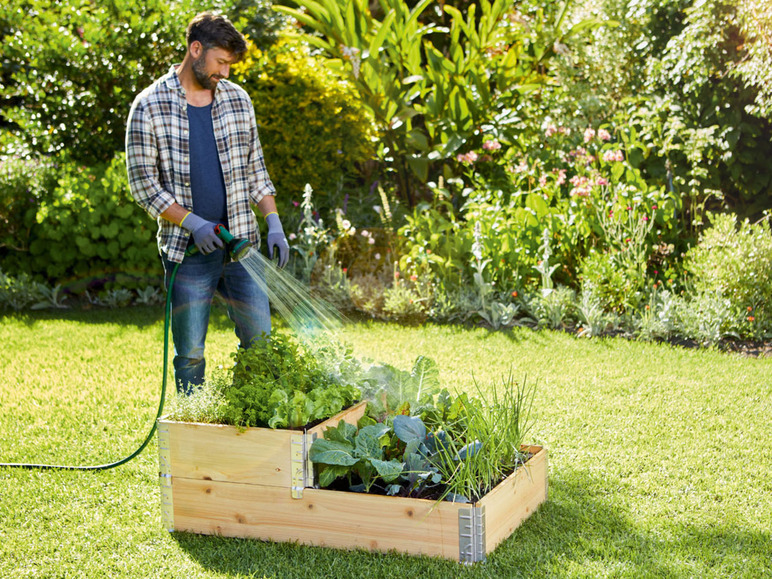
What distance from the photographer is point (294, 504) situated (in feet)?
9.61

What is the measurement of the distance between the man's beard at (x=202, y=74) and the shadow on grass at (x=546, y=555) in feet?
5.69

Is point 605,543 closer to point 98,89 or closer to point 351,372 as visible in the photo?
point 351,372

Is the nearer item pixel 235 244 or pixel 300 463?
pixel 300 463

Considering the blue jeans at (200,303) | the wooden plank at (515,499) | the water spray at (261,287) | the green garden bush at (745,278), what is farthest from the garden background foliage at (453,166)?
the blue jeans at (200,303)

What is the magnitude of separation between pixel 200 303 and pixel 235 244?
14.3 inches

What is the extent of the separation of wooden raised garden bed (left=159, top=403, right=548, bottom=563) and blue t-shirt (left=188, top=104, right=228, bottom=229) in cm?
96

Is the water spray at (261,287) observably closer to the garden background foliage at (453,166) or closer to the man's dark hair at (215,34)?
the man's dark hair at (215,34)

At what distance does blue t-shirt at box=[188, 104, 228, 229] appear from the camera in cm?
349

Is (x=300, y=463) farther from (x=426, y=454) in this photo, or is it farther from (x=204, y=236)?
(x=204, y=236)

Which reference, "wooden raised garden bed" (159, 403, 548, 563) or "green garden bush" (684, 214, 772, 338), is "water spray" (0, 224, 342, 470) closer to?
"wooden raised garden bed" (159, 403, 548, 563)

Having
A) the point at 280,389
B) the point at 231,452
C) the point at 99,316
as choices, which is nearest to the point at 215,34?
the point at 280,389

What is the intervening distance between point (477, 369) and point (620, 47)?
543 centimetres

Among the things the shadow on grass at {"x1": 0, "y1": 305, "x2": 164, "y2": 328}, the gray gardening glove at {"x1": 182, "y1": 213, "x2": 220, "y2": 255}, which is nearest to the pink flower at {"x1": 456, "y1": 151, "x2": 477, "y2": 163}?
the shadow on grass at {"x1": 0, "y1": 305, "x2": 164, "y2": 328}

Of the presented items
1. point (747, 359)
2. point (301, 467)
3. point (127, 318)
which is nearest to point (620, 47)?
point (747, 359)
